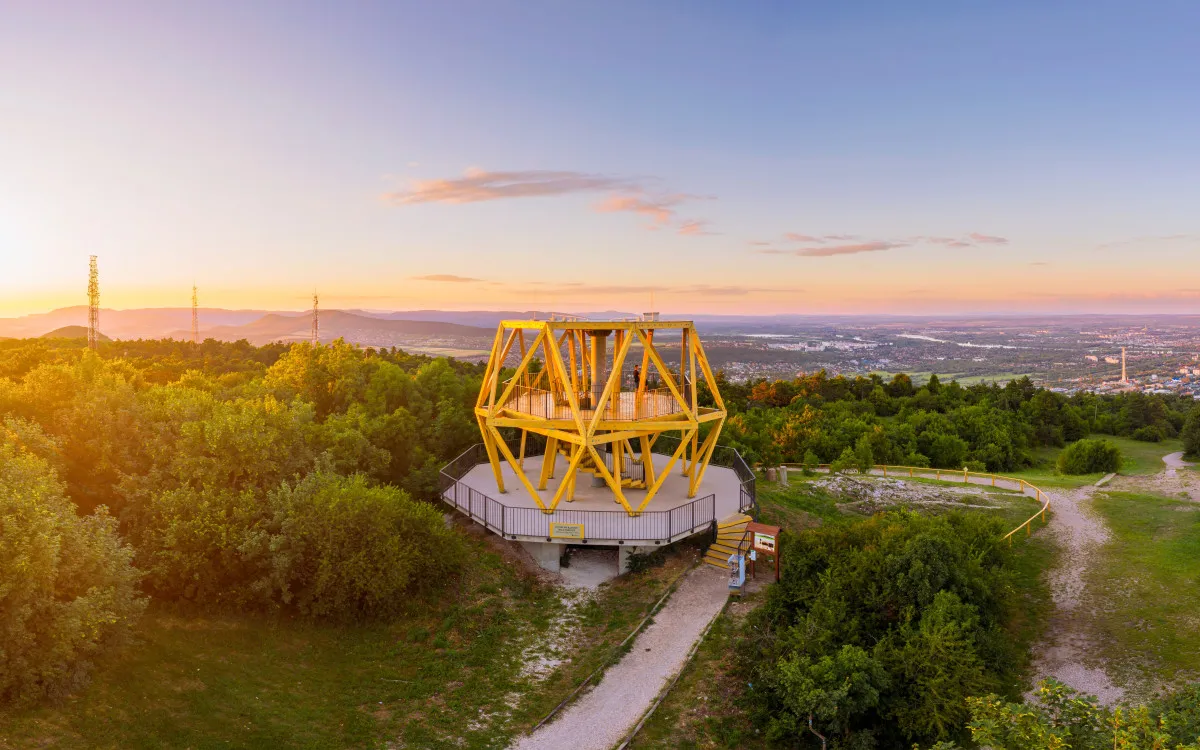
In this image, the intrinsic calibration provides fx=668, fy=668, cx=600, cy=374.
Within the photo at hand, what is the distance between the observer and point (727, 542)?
21.5 meters

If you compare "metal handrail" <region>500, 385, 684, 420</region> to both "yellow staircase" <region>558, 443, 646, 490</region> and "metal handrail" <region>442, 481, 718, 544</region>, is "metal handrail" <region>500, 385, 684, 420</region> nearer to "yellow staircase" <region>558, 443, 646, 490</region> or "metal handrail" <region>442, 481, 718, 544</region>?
"yellow staircase" <region>558, 443, 646, 490</region>

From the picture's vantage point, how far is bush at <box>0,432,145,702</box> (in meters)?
11.5

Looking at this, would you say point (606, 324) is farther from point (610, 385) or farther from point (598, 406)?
point (598, 406)

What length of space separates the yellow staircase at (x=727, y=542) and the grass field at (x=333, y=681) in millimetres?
2117

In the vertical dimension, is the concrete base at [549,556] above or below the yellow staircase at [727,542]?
below

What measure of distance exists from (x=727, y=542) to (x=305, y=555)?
12486 mm

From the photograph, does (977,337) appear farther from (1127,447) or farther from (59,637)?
(59,637)

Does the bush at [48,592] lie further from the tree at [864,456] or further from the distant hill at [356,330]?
the distant hill at [356,330]

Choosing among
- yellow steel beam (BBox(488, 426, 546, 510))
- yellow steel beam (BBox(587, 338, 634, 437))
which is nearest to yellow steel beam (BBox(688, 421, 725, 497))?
yellow steel beam (BBox(587, 338, 634, 437))

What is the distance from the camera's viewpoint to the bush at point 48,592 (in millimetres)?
11508

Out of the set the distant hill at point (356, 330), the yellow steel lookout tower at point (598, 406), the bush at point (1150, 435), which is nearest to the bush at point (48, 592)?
the yellow steel lookout tower at point (598, 406)

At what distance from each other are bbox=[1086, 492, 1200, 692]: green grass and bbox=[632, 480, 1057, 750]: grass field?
143 cm

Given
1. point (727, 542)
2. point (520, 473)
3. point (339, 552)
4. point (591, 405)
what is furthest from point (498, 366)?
point (727, 542)

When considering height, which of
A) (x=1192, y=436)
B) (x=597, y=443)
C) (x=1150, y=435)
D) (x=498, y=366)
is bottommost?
(x=1150, y=435)
